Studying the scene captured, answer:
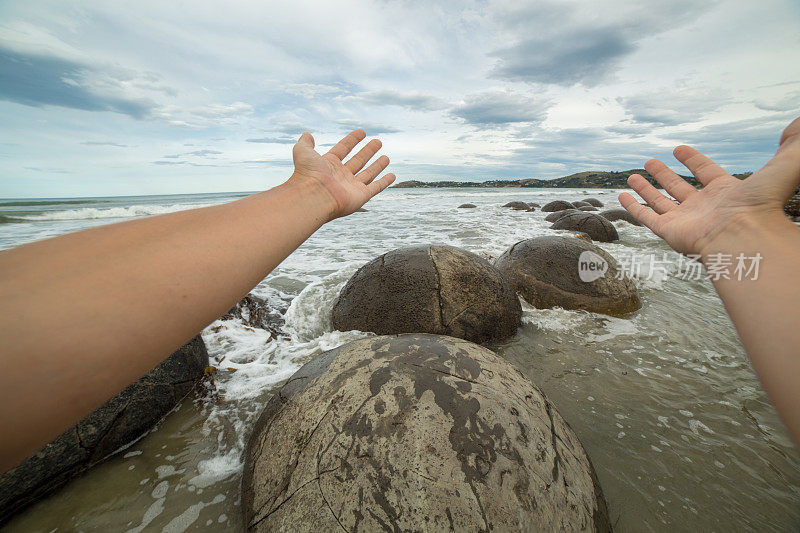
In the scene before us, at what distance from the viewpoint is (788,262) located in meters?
1.19

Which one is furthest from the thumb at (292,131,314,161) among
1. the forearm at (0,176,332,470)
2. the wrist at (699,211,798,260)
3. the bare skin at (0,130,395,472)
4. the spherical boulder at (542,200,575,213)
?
the spherical boulder at (542,200,575,213)

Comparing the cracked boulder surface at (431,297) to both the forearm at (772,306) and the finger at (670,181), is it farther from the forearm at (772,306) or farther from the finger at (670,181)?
the forearm at (772,306)

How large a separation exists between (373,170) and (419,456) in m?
1.52

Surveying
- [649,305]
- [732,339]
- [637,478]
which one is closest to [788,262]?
[637,478]

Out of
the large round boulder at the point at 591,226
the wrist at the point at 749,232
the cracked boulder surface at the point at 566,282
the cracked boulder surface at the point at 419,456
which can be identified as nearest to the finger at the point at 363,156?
the cracked boulder surface at the point at 419,456

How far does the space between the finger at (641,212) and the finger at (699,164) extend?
0.92ft

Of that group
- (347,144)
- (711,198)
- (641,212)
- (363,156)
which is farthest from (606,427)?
(347,144)

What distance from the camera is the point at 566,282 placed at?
14.9 ft

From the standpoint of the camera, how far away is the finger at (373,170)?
194 centimetres

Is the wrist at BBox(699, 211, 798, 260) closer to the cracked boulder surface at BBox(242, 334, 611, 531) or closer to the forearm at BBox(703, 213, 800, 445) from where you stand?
the forearm at BBox(703, 213, 800, 445)

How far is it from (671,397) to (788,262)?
7.18 feet

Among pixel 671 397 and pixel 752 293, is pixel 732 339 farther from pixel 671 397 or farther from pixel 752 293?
pixel 752 293

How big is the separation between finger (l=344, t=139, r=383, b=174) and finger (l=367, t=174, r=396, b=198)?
13 cm

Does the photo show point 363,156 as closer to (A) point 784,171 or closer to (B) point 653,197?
(B) point 653,197
